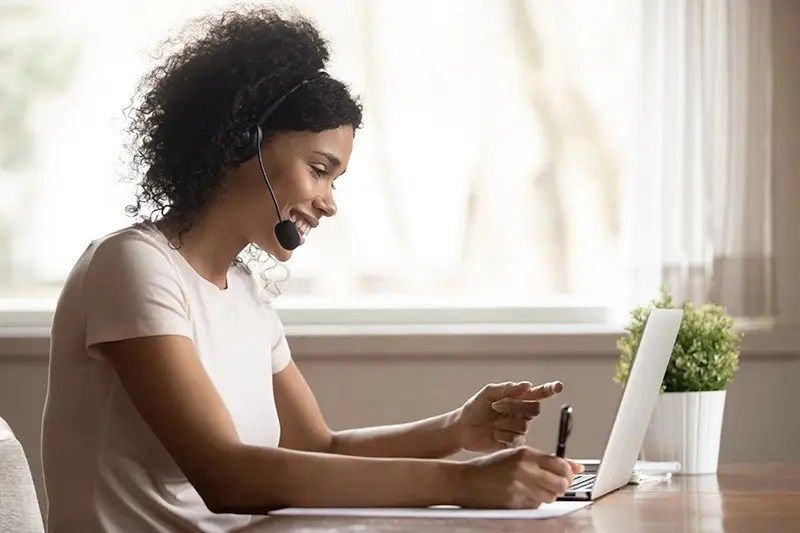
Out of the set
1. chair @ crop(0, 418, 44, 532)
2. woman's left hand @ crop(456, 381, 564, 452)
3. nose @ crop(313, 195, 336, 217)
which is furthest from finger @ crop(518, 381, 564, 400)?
chair @ crop(0, 418, 44, 532)

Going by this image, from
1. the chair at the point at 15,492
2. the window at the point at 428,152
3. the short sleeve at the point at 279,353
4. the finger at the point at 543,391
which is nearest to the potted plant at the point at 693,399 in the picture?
the finger at the point at 543,391

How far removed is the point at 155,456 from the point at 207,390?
6.5 inches

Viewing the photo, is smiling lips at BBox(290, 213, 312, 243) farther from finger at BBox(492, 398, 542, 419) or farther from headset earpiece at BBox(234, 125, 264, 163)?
finger at BBox(492, 398, 542, 419)

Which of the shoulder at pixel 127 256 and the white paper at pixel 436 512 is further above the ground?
the shoulder at pixel 127 256

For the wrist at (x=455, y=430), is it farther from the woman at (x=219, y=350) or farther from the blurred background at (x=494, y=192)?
the blurred background at (x=494, y=192)

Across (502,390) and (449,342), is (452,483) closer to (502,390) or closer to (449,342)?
(502,390)

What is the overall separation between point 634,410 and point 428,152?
1666 mm

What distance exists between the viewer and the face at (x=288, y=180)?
69.8 inches

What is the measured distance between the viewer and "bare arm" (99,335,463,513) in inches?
54.2

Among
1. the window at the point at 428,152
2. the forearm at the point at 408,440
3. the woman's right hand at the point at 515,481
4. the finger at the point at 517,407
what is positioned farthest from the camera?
the window at the point at 428,152

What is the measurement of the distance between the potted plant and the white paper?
1.65 feet

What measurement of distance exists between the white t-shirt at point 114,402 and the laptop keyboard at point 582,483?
0.49 metres

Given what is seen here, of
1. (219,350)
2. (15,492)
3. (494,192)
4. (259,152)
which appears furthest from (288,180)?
(494,192)

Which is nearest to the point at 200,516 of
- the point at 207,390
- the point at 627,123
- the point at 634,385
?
the point at 207,390
